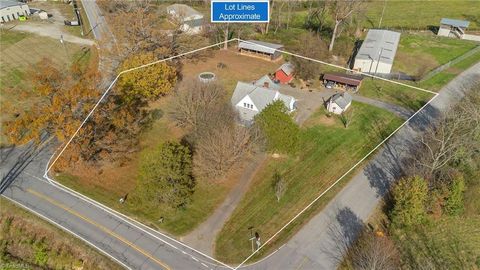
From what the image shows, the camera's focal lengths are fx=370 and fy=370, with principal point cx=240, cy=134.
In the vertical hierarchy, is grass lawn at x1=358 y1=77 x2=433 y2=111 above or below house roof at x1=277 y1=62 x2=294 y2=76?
below

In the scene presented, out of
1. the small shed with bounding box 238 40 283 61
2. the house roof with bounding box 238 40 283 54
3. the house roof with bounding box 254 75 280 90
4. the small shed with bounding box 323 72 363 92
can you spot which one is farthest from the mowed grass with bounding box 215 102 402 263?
the house roof with bounding box 238 40 283 54

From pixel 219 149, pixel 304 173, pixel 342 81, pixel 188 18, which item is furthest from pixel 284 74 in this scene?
pixel 188 18

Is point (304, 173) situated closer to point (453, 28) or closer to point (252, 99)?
point (252, 99)

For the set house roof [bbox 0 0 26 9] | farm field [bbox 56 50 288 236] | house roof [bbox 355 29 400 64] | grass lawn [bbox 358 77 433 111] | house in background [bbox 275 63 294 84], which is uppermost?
house roof [bbox 0 0 26 9]

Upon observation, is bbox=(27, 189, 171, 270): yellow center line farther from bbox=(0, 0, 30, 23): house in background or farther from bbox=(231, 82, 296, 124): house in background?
bbox=(0, 0, 30, 23): house in background

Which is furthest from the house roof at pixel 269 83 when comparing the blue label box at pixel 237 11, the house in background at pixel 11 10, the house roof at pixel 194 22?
the house in background at pixel 11 10

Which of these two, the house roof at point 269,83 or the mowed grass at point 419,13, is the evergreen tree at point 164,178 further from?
the mowed grass at point 419,13
